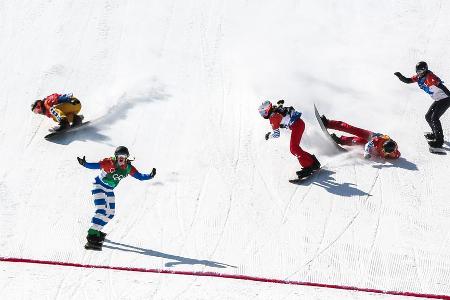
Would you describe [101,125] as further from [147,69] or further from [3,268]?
[3,268]

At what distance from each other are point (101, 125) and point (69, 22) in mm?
4051

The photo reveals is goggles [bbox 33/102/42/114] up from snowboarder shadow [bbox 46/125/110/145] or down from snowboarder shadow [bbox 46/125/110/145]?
up

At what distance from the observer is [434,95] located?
1329 cm

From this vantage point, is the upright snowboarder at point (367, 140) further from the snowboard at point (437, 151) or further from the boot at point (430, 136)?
the boot at point (430, 136)

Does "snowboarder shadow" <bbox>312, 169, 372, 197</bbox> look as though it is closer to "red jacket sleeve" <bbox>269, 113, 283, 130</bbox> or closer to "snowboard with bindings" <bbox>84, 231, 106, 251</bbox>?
"red jacket sleeve" <bbox>269, 113, 283, 130</bbox>

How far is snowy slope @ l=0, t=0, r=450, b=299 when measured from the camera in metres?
11.0

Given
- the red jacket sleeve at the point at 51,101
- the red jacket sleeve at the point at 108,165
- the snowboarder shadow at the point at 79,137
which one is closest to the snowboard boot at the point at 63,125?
the snowboarder shadow at the point at 79,137

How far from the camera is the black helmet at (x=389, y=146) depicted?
12.9 meters

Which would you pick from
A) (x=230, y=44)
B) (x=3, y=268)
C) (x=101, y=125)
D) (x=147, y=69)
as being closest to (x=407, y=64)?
(x=230, y=44)

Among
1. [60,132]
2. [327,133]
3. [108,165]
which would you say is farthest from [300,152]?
[60,132]

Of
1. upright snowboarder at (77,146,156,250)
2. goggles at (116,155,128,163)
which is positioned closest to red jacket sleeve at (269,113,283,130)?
upright snowboarder at (77,146,156,250)

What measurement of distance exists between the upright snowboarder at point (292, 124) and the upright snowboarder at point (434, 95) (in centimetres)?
230

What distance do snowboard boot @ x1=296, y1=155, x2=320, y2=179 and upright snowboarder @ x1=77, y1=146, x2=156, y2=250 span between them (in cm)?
277

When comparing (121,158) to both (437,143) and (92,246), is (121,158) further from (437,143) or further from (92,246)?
(437,143)
